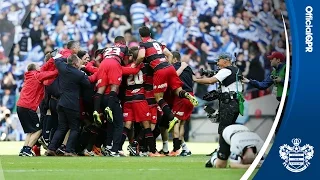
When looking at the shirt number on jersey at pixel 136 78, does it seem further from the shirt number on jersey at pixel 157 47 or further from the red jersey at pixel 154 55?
the shirt number on jersey at pixel 157 47

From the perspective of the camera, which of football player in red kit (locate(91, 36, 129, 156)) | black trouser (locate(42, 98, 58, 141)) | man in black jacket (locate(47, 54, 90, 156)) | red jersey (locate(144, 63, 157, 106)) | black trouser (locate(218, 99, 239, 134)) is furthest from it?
black trouser (locate(42, 98, 58, 141))

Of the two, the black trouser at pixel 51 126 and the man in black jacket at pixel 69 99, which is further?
the black trouser at pixel 51 126

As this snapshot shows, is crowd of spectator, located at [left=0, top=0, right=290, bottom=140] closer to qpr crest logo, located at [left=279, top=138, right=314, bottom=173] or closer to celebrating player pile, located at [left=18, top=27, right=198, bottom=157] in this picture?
celebrating player pile, located at [left=18, top=27, right=198, bottom=157]

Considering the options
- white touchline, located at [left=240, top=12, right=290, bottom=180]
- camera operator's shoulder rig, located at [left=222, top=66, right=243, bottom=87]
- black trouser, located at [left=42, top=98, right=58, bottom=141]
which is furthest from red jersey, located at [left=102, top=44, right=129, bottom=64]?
white touchline, located at [left=240, top=12, right=290, bottom=180]

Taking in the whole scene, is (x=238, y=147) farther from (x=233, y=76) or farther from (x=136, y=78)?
(x=136, y=78)

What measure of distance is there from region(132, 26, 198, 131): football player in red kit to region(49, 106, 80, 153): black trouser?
118 cm

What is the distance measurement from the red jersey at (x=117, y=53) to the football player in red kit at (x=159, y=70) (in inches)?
11.0

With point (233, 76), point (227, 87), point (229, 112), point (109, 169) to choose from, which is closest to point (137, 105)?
point (229, 112)

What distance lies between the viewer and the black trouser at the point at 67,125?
13117 millimetres

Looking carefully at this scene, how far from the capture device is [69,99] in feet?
42.9

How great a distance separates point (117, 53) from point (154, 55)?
1.83ft

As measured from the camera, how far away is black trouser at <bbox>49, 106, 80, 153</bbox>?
43.0 ft

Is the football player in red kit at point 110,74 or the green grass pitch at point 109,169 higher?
the football player in red kit at point 110,74

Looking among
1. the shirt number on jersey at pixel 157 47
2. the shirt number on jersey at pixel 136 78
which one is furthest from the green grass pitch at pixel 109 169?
the shirt number on jersey at pixel 157 47
